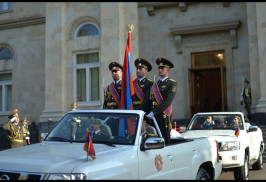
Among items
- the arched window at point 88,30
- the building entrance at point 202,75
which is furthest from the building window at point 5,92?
the building entrance at point 202,75

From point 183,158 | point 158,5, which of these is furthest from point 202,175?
point 158,5

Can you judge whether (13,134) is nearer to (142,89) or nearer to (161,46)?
(142,89)

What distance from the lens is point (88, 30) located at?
18078 mm

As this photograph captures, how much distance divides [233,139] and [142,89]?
2.56m

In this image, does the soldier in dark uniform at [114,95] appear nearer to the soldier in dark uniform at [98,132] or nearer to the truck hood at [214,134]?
the soldier in dark uniform at [98,132]

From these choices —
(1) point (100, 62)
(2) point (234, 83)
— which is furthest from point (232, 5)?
(1) point (100, 62)

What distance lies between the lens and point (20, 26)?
21234 millimetres

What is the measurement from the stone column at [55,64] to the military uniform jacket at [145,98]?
10832mm

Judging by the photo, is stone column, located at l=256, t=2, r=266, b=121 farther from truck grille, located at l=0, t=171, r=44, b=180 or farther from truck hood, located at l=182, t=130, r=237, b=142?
truck grille, located at l=0, t=171, r=44, b=180

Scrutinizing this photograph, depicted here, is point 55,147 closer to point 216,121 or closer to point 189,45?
point 216,121

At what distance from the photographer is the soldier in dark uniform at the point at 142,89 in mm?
6984

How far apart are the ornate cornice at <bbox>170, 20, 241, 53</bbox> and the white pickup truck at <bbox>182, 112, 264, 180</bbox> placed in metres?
7.99

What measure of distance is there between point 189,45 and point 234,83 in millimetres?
2777

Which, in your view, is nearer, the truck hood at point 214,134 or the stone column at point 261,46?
the truck hood at point 214,134
